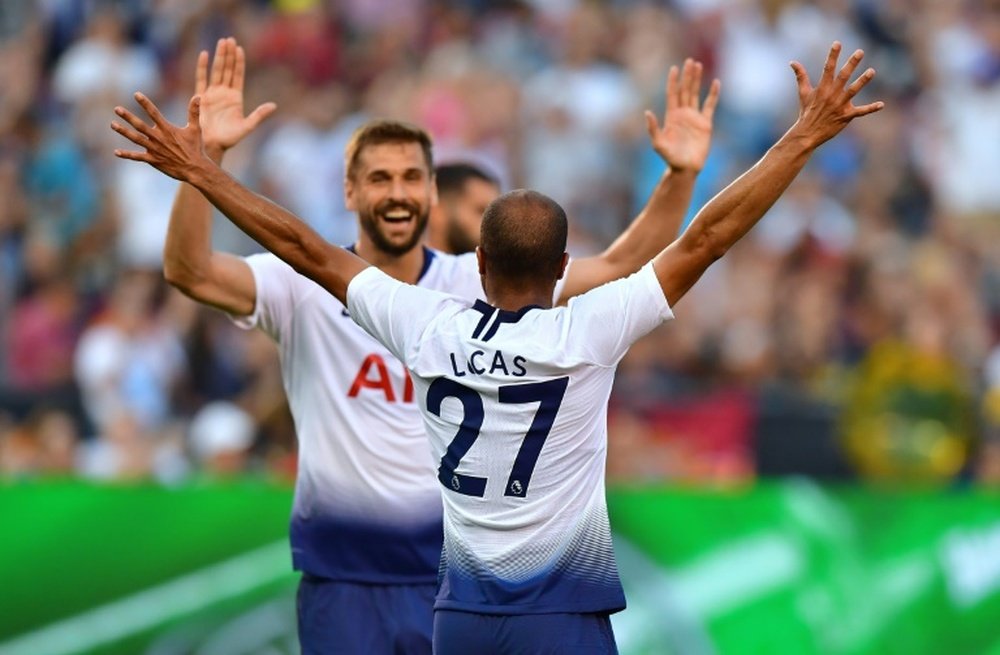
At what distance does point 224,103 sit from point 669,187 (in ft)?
5.57

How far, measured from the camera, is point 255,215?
5.82 meters

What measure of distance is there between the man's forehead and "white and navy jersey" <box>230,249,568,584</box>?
1.44ft

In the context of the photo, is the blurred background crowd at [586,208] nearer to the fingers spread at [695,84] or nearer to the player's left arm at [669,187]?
the player's left arm at [669,187]

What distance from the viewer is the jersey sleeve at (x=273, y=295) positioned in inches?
268

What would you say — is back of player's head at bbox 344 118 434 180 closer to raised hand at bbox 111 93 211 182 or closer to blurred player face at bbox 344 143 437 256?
blurred player face at bbox 344 143 437 256

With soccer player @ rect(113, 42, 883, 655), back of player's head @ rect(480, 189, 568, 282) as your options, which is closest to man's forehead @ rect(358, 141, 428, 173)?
soccer player @ rect(113, 42, 883, 655)

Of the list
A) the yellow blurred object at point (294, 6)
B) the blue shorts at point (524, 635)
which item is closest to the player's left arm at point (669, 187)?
the blue shorts at point (524, 635)

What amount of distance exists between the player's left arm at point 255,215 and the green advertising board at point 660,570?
166 inches

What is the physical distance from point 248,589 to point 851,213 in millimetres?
7242

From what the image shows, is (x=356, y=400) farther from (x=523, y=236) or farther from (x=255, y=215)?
(x=523, y=236)

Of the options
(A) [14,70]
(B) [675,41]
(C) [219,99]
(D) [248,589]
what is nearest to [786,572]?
(D) [248,589]

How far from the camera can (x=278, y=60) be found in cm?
1577

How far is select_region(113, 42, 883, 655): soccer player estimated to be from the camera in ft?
18.0

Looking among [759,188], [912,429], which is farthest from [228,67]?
[912,429]
